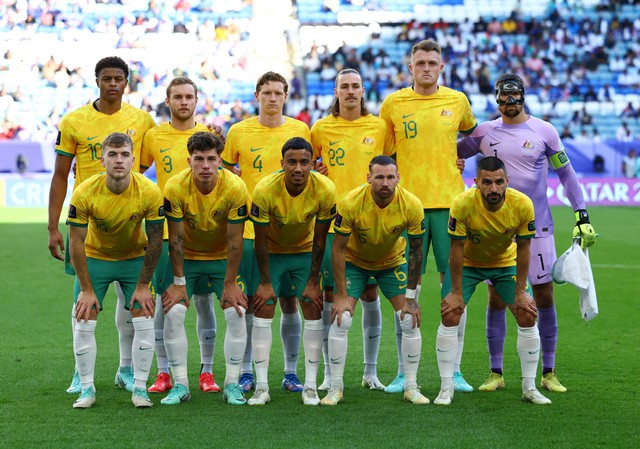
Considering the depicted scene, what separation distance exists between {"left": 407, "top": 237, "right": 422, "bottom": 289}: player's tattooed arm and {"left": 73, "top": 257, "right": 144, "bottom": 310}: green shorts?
6.31 feet

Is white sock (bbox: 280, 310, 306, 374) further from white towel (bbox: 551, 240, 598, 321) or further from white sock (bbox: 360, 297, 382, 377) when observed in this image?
white towel (bbox: 551, 240, 598, 321)

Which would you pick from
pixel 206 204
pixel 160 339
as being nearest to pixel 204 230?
pixel 206 204

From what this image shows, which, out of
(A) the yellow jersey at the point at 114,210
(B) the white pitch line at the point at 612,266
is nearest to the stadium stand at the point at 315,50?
(B) the white pitch line at the point at 612,266

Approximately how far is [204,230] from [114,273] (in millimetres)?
702

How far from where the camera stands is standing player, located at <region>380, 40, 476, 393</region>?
24.3 ft

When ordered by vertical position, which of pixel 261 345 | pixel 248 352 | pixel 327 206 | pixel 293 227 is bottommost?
pixel 248 352

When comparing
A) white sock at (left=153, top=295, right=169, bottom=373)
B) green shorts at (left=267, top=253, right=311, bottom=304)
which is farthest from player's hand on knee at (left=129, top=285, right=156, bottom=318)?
green shorts at (left=267, top=253, right=311, bottom=304)

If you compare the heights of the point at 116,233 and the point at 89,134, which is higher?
the point at 89,134

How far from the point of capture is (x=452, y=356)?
6809mm

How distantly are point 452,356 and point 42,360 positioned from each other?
3642 mm

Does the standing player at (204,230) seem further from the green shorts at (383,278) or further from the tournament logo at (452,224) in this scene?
the tournament logo at (452,224)

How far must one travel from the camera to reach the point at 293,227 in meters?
6.91

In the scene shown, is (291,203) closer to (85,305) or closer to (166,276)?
(166,276)

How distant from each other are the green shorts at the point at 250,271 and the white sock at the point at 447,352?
3.77 ft
